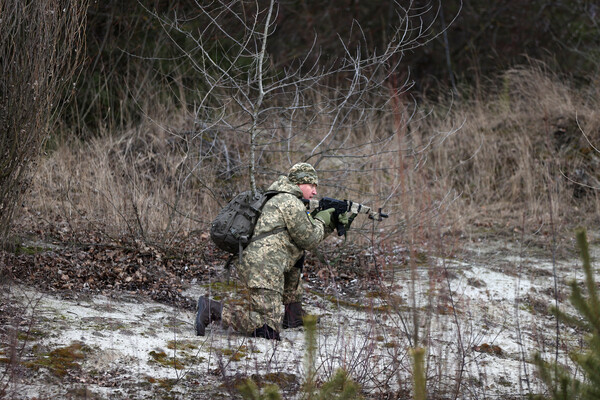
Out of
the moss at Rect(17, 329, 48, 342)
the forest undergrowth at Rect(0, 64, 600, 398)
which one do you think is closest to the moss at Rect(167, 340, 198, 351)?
the moss at Rect(17, 329, 48, 342)

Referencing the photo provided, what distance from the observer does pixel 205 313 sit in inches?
197

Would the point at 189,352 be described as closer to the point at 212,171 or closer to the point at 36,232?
the point at 36,232

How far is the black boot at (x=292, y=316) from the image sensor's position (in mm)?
5393

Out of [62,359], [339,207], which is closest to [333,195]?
[339,207]

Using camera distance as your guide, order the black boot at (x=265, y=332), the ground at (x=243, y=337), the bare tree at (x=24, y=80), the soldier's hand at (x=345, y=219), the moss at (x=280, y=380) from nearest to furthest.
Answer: the ground at (x=243, y=337) < the moss at (x=280, y=380) < the bare tree at (x=24, y=80) < the black boot at (x=265, y=332) < the soldier's hand at (x=345, y=219)

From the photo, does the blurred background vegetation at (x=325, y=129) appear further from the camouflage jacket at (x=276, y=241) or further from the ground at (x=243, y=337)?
the camouflage jacket at (x=276, y=241)

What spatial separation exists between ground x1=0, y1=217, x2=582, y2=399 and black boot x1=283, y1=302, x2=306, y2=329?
0.06 m

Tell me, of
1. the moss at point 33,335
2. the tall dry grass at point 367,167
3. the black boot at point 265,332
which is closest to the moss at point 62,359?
the moss at point 33,335

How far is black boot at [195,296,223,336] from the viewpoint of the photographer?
494cm

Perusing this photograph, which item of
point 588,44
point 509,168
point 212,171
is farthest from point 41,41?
point 588,44

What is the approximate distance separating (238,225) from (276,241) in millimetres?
299

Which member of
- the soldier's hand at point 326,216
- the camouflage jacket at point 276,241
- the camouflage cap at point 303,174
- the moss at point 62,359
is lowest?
the moss at point 62,359

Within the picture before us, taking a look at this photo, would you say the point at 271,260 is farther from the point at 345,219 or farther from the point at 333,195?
the point at 333,195

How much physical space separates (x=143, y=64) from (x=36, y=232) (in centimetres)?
441
